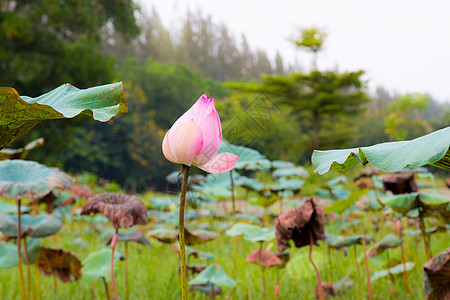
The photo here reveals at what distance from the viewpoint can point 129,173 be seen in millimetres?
14164

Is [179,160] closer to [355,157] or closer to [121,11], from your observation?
[355,157]

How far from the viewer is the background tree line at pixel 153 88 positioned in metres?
6.29

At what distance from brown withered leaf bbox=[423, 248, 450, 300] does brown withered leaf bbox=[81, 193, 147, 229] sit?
565 millimetres

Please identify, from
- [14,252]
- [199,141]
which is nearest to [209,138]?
[199,141]

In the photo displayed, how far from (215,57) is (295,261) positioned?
96.8 ft

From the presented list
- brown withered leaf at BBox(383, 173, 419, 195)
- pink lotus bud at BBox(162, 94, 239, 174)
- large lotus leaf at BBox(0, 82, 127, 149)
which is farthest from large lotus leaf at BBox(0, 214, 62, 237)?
brown withered leaf at BBox(383, 173, 419, 195)

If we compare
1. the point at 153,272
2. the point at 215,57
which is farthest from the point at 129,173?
the point at 215,57

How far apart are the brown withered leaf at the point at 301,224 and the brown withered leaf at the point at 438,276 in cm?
21

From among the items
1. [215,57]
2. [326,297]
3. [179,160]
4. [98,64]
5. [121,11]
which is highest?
[215,57]

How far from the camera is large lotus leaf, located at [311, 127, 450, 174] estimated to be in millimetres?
354

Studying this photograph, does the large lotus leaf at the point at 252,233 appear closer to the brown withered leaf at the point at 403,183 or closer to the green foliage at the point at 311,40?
the brown withered leaf at the point at 403,183

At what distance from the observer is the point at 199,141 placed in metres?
0.37

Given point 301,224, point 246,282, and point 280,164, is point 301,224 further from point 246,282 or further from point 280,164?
point 280,164

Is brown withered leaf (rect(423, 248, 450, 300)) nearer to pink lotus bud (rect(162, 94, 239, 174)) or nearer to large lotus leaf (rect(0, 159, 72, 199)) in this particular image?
pink lotus bud (rect(162, 94, 239, 174))
